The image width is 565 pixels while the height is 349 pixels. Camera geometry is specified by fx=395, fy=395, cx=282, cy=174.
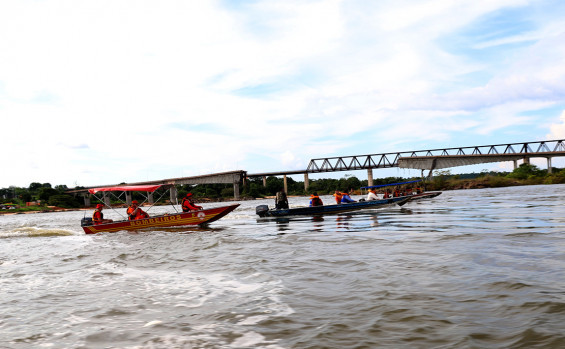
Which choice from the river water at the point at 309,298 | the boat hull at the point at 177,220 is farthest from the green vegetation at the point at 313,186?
the river water at the point at 309,298

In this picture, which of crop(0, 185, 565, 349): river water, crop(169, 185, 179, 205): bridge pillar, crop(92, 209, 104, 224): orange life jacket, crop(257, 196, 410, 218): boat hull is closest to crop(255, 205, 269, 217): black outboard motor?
crop(257, 196, 410, 218): boat hull

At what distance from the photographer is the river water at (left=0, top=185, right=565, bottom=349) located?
4.64 metres

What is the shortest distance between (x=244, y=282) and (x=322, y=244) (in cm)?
506

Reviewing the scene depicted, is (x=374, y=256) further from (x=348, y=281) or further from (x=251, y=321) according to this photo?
(x=251, y=321)

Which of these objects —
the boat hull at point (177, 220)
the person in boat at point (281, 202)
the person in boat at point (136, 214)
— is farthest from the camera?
the person in boat at point (281, 202)

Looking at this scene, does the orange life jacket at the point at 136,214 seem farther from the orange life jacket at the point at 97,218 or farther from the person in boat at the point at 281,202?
the person in boat at the point at 281,202

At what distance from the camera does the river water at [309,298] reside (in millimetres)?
4637

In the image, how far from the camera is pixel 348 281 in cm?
724

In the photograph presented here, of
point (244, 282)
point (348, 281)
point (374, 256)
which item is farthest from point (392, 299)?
point (374, 256)

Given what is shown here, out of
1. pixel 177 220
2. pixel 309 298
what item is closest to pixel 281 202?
pixel 177 220

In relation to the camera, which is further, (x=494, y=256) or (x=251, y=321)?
(x=494, y=256)

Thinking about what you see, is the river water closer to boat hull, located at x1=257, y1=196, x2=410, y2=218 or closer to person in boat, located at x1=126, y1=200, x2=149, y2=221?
person in boat, located at x1=126, y1=200, x2=149, y2=221

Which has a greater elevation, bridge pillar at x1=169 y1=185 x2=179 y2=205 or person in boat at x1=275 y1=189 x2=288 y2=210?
bridge pillar at x1=169 y1=185 x2=179 y2=205

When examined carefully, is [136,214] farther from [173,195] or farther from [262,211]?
[173,195]
